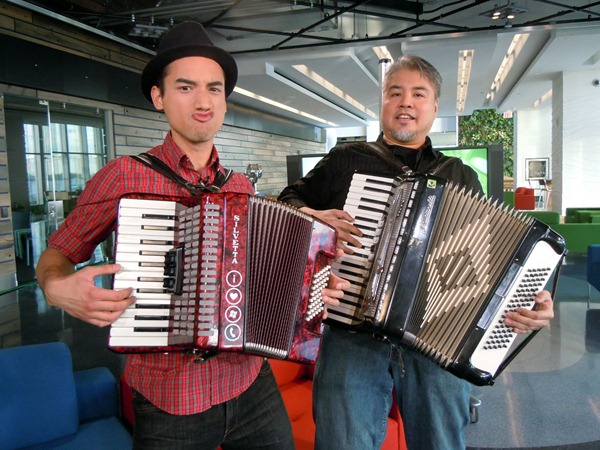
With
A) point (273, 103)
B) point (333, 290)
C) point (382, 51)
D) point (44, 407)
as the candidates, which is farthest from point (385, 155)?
point (273, 103)

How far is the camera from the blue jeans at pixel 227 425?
46.1 inches

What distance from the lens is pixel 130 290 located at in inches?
40.8

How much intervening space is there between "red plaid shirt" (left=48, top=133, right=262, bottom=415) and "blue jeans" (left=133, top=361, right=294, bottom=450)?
3cm

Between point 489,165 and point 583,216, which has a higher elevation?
point 489,165

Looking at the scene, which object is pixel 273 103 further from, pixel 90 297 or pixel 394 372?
pixel 90 297

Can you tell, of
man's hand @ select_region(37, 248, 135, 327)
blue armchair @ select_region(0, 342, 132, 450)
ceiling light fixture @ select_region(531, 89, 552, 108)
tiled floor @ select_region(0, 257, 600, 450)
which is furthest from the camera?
ceiling light fixture @ select_region(531, 89, 552, 108)

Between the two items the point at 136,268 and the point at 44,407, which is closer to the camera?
the point at 136,268

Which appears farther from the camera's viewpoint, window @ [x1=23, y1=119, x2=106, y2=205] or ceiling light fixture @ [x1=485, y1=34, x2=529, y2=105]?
ceiling light fixture @ [x1=485, y1=34, x2=529, y2=105]

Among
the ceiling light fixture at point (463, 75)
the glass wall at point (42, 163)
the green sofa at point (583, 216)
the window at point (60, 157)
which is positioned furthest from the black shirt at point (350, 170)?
the ceiling light fixture at point (463, 75)

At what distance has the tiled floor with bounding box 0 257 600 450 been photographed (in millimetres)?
2729

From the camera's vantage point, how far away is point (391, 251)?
59.1 inches

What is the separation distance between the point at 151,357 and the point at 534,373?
331 cm

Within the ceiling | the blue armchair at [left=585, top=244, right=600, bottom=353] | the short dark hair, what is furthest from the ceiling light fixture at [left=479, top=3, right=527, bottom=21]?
the short dark hair

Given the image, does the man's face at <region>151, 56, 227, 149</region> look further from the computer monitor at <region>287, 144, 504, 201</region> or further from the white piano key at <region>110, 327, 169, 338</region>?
the computer monitor at <region>287, 144, 504, 201</region>
